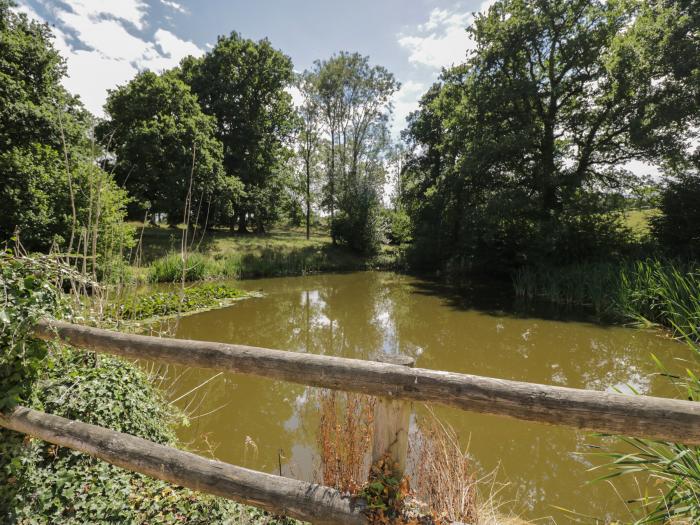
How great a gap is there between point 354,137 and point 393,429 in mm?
29091

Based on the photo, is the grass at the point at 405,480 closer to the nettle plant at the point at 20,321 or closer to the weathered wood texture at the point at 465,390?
the weathered wood texture at the point at 465,390

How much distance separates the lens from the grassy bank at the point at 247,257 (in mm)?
15141

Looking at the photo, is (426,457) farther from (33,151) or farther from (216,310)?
(33,151)

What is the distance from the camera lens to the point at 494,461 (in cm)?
406

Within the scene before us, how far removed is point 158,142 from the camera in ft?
60.5

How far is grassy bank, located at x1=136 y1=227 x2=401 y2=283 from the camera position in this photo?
15141mm

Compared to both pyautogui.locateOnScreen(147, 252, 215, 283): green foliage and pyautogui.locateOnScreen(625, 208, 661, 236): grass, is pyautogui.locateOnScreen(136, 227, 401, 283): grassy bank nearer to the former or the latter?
pyautogui.locateOnScreen(147, 252, 215, 283): green foliage

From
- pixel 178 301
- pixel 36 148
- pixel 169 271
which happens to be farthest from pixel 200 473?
pixel 36 148

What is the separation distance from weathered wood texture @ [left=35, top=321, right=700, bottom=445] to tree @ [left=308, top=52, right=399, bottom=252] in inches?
865

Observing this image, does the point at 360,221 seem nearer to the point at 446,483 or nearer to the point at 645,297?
the point at 645,297

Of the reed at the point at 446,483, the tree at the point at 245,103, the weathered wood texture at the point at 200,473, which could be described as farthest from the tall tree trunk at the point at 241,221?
the reed at the point at 446,483

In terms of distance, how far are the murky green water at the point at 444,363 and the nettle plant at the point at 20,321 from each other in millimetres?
1872

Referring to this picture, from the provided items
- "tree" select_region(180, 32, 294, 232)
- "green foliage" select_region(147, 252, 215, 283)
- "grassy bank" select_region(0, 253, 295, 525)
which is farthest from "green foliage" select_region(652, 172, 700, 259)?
"tree" select_region(180, 32, 294, 232)

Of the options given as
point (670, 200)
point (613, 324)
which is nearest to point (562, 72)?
point (670, 200)
